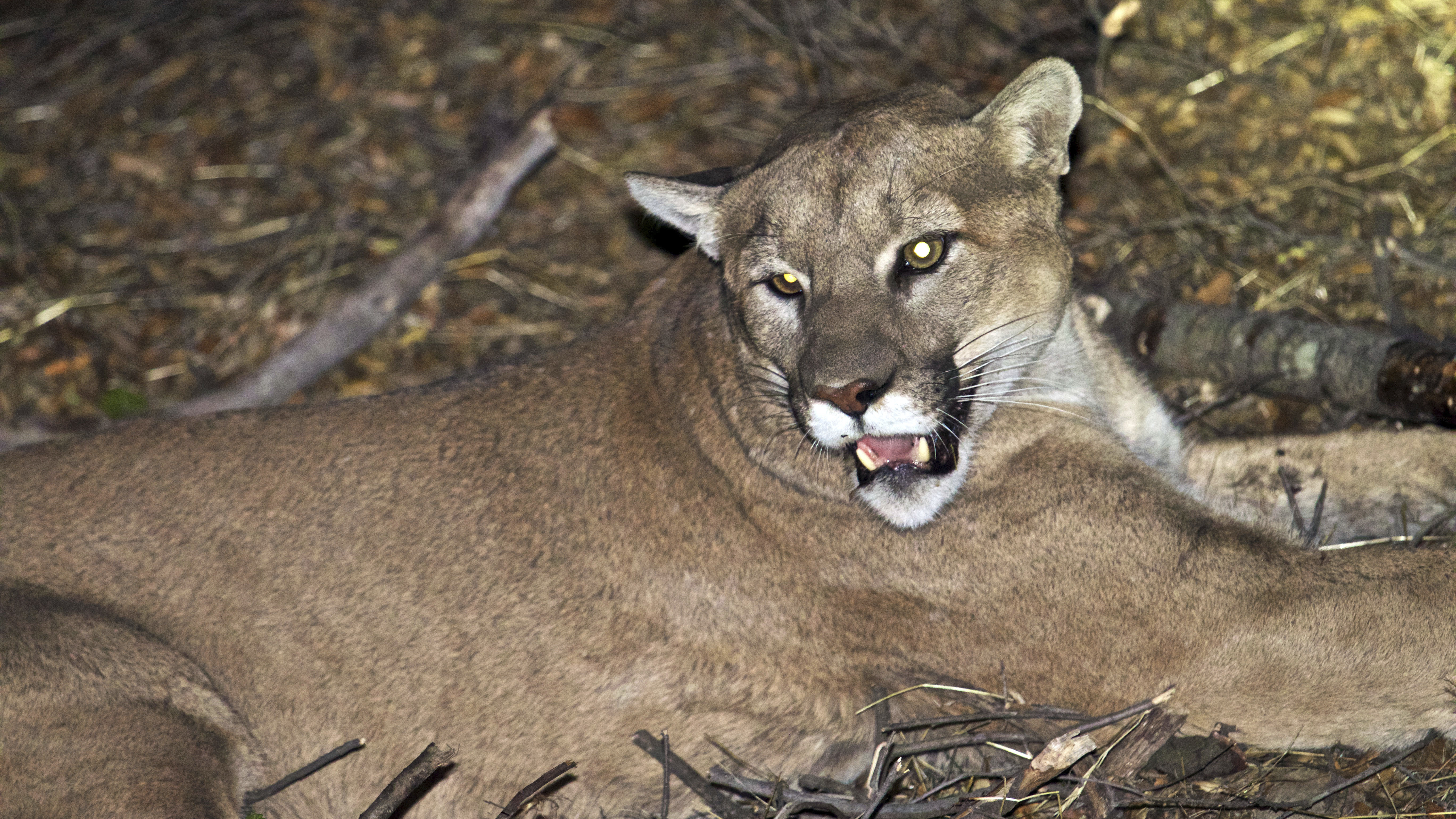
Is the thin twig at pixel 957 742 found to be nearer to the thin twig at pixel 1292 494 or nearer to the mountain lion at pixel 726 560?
the mountain lion at pixel 726 560

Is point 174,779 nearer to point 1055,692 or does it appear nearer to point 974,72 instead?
point 1055,692

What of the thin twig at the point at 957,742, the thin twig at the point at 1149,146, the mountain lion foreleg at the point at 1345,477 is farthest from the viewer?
the thin twig at the point at 1149,146

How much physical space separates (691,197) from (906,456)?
1381 millimetres

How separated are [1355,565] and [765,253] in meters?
2.22

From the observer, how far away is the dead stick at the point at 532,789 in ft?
12.4

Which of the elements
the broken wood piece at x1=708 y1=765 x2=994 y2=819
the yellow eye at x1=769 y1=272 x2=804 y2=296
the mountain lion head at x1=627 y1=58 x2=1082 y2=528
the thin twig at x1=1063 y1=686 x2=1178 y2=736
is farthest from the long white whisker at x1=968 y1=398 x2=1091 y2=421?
the broken wood piece at x1=708 y1=765 x2=994 y2=819

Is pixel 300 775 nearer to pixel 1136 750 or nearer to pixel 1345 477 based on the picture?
pixel 1136 750

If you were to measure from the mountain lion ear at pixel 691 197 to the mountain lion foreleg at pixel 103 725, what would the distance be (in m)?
2.39

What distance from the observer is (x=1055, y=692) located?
160 inches

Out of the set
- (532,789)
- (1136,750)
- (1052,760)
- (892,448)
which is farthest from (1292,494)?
(532,789)

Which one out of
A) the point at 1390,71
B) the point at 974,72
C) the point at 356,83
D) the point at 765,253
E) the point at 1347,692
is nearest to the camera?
the point at 1347,692

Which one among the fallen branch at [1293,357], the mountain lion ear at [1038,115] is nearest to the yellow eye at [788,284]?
the mountain lion ear at [1038,115]

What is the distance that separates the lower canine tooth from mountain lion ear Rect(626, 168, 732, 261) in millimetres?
1079

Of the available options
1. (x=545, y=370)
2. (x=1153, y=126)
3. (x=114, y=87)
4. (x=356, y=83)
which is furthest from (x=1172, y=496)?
(x=114, y=87)
